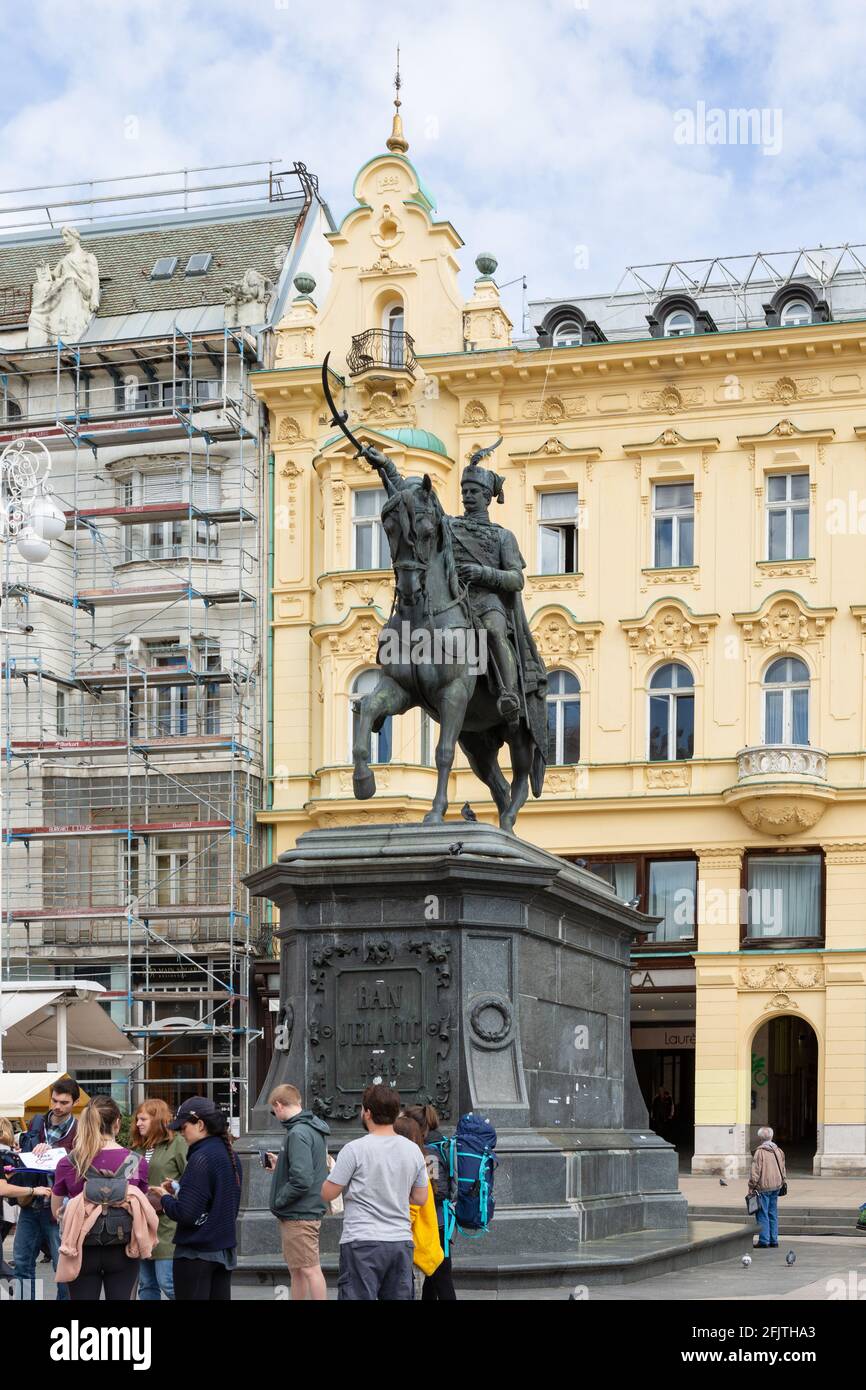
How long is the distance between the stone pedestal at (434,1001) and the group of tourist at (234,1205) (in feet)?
9.63

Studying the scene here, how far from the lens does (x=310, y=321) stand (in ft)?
154

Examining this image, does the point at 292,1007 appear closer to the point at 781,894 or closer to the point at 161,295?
the point at 781,894

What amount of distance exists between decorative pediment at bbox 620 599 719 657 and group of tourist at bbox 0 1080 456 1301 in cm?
3142

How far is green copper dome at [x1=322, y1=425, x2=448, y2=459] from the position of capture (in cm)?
4462

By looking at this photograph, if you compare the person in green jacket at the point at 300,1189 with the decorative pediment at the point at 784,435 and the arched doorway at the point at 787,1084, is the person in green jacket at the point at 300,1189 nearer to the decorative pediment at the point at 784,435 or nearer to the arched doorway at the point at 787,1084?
the arched doorway at the point at 787,1084

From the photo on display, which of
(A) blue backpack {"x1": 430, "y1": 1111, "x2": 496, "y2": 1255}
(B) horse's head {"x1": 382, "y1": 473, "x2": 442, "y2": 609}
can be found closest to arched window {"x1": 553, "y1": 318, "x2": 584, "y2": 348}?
(B) horse's head {"x1": 382, "y1": 473, "x2": 442, "y2": 609}

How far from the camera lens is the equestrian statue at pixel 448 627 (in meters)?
16.8

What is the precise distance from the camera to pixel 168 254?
5225cm

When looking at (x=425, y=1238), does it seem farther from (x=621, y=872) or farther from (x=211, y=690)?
(x=211, y=690)

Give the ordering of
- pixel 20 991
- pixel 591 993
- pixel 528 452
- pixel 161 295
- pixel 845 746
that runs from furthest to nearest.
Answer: pixel 161 295 < pixel 528 452 < pixel 845 746 < pixel 20 991 < pixel 591 993

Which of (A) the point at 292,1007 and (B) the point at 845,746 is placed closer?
(A) the point at 292,1007

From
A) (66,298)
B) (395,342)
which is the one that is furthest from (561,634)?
(66,298)
